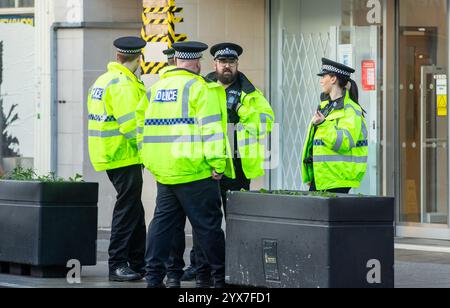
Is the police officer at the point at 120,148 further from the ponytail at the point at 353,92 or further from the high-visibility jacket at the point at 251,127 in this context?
the ponytail at the point at 353,92

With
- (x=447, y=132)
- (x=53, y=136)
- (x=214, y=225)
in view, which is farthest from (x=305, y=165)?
(x=53, y=136)

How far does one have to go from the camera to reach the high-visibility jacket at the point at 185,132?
9.30m

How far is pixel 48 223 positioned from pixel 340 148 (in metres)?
2.75

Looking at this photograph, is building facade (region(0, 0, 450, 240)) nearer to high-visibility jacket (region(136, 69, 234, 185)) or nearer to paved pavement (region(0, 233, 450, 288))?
paved pavement (region(0, 233, 450, 288))

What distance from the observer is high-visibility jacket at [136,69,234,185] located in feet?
30.5

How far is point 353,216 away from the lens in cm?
848

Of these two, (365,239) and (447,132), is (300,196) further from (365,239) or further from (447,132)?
(447,132)

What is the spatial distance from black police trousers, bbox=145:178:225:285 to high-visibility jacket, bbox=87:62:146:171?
110 cm

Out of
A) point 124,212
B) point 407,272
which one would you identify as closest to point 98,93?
point 124,212

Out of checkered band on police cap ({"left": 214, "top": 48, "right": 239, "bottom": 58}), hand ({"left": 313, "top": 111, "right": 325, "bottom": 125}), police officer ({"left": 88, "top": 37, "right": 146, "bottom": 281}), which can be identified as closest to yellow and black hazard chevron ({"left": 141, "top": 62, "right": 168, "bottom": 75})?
police officer ({"left": 88, "top": 37, "right": 146, "bottom": 281})

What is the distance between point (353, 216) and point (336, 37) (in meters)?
6.50

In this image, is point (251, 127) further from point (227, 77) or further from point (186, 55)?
point (186, 55)

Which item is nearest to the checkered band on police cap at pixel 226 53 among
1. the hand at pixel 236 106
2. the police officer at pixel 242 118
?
the police officer at pixel 242 118

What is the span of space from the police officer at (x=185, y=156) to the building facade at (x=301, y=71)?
474cm
